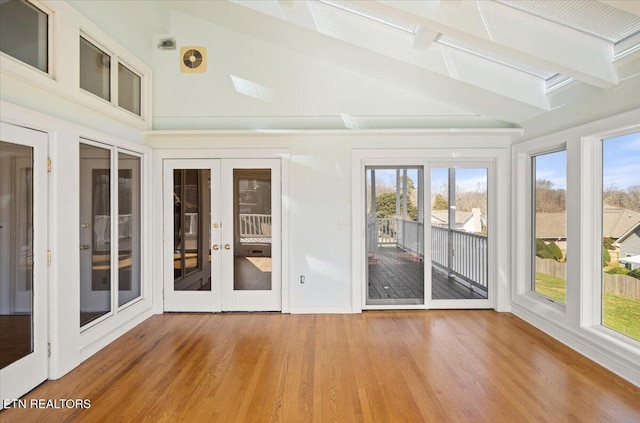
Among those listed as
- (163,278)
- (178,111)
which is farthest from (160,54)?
(163,278)

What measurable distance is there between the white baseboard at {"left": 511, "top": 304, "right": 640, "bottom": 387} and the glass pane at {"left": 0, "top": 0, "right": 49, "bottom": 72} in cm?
549

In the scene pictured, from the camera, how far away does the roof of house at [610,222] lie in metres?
3.05

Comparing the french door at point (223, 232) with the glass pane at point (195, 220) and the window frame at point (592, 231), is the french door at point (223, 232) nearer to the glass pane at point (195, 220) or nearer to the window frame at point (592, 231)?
the glass pane at point (195, 220)

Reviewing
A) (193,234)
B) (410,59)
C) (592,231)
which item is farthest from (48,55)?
(592,231)

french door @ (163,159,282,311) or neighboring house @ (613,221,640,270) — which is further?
french door @ (163,159,282,311)

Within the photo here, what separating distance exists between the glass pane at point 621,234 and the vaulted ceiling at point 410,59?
49 cm

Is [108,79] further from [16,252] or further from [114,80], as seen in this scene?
[16,252]

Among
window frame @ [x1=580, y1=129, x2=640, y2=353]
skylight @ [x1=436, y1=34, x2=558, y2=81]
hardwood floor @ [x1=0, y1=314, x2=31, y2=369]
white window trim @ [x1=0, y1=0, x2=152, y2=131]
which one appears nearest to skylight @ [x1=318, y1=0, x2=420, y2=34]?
skylight @ [x1=436, y1=34, x2=558, y2=81]

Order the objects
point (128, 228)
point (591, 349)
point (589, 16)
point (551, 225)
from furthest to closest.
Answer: point (128, 228), point (551, 225), point (591, 349), point (589, 16)

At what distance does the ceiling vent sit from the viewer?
4625 mm

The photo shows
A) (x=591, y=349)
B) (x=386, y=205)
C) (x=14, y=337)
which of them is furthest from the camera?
(x=386, y=205)

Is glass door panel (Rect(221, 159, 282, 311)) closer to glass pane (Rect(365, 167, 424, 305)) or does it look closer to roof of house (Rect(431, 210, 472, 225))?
glass pane (Rect(365, 167, 424, 305))

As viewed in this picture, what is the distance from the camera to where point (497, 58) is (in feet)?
11.9

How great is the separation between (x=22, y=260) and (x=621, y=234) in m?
5.20
